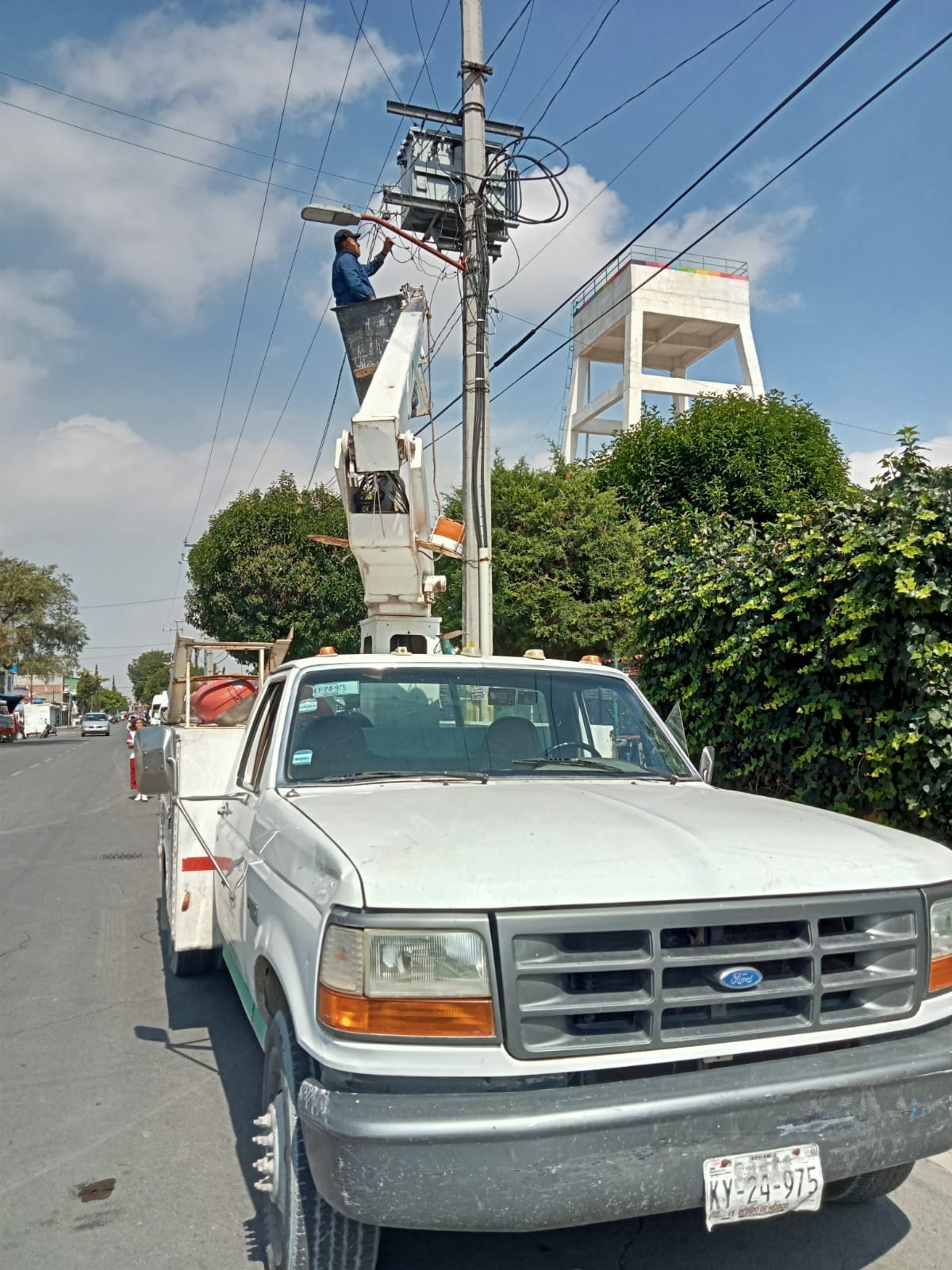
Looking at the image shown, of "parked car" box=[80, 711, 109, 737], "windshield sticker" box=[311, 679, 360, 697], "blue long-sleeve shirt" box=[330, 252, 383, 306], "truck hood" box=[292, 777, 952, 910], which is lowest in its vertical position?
"parked car" box=[80, 711, 109, 737]

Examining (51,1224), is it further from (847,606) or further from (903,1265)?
(847,606)

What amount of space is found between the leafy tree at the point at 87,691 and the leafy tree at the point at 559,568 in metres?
120

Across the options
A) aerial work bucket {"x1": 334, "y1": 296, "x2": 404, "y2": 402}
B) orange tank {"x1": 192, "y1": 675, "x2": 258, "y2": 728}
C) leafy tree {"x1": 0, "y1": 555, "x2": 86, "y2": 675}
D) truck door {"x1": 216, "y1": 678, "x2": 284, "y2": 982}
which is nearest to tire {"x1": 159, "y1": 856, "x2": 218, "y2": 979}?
truck door {"x1": 216, "y1": 678, "x2": 284, "y2": 982}

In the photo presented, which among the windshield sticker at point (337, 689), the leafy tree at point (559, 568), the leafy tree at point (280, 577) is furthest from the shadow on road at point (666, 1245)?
the leafy tree at point (280, 577)

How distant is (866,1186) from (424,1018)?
196 cm

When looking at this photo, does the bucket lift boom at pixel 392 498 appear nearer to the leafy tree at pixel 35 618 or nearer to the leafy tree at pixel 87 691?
the leafy tree at pixel 35 618

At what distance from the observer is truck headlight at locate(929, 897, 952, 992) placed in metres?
2.84

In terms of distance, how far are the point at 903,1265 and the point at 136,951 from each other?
17.7ft

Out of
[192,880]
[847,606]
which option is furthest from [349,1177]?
[847,606]

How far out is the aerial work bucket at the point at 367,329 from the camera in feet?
31.0

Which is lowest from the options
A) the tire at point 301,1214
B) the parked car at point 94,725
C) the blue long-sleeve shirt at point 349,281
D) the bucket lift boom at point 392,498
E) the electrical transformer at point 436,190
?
the parked car at point 94,725

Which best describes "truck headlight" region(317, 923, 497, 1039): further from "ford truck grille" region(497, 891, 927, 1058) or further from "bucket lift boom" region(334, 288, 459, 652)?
"bucket lift boom" region(334, 288, 459, 652)

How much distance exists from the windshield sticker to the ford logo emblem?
1.96 m

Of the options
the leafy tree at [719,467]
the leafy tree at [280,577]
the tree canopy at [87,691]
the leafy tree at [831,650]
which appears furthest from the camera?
the tree canopy at [87,691]
